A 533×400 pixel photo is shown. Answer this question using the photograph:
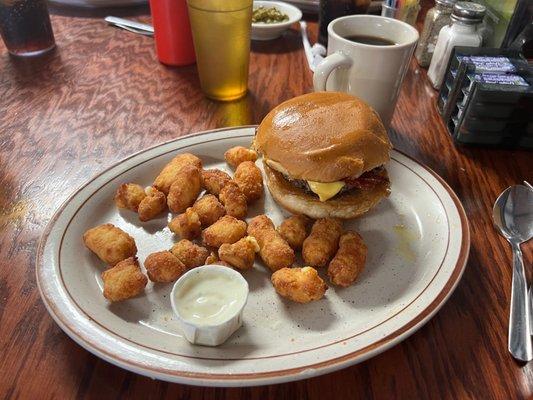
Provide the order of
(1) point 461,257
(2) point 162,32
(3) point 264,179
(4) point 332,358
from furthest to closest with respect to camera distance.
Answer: (2) point 162,32
(3) point 264,179
(1) point 461,257
(4) point 332,358

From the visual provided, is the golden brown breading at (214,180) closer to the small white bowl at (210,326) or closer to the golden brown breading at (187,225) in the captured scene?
the golden brown breading at (187,225)

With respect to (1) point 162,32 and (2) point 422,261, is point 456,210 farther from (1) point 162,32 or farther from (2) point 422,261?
(1) point 162,32

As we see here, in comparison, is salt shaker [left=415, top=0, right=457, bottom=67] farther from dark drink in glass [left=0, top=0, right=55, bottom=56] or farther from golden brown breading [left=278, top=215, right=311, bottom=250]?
dark drink in glass [left=0, top=0, right=55, bottom=56]

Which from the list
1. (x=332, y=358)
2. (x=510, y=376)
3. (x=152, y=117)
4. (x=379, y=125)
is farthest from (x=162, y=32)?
(x=510, y=376)

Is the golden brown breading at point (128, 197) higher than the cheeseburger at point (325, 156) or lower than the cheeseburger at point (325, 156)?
lower

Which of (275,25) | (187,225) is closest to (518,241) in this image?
(187,225)

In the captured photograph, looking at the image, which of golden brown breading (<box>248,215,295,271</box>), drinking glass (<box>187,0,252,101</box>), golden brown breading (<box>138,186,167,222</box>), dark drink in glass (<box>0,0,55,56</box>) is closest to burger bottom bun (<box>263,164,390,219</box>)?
golden brown breading (<box>248,215,295,271</box>)

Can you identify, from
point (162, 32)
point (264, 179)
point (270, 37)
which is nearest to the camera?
point (264, 179)

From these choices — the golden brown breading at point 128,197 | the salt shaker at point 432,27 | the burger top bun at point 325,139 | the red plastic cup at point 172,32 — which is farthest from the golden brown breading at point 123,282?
the salt shaker at point 432,27
